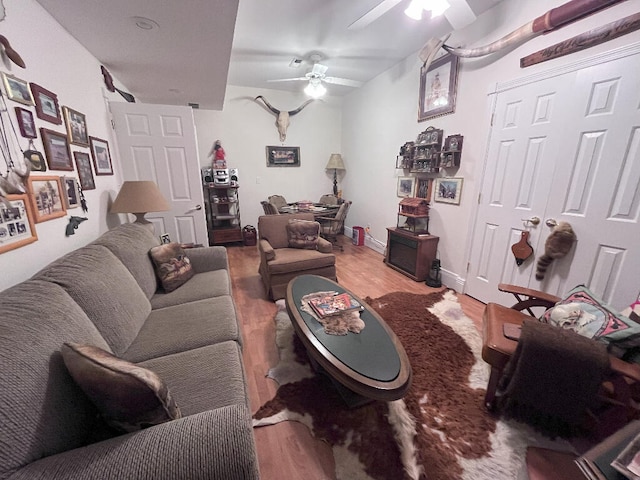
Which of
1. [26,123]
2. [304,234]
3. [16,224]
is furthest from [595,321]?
[26,123]

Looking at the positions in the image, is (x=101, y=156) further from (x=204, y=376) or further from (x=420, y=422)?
(x=420, y=422)

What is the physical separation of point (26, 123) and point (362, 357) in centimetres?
226

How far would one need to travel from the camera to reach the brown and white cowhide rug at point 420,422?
1210 mm

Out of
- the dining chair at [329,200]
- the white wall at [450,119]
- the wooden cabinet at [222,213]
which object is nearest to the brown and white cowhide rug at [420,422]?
the white wall at [450,119]

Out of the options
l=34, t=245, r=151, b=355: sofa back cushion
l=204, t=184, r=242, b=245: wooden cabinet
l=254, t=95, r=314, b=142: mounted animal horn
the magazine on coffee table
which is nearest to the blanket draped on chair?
the magazine on coffee table

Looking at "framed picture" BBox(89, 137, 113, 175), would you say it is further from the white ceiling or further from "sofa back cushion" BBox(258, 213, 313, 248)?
"sofa back cushion" BBox(258, 213, 313, 248)

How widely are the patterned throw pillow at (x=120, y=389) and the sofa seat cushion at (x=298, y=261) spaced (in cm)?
179

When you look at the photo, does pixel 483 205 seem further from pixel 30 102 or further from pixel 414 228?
pixel 30 102

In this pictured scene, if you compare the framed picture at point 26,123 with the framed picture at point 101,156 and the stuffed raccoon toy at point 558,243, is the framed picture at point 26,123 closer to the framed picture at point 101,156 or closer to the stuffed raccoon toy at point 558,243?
the framed picture at point 101,156

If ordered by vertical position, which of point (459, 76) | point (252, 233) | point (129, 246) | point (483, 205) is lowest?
point (252, 233)

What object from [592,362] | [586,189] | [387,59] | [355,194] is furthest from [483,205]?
Result: [355,194]

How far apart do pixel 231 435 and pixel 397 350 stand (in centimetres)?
92

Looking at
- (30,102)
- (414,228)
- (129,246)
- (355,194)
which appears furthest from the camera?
(355,194)

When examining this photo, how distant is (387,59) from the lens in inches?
141
